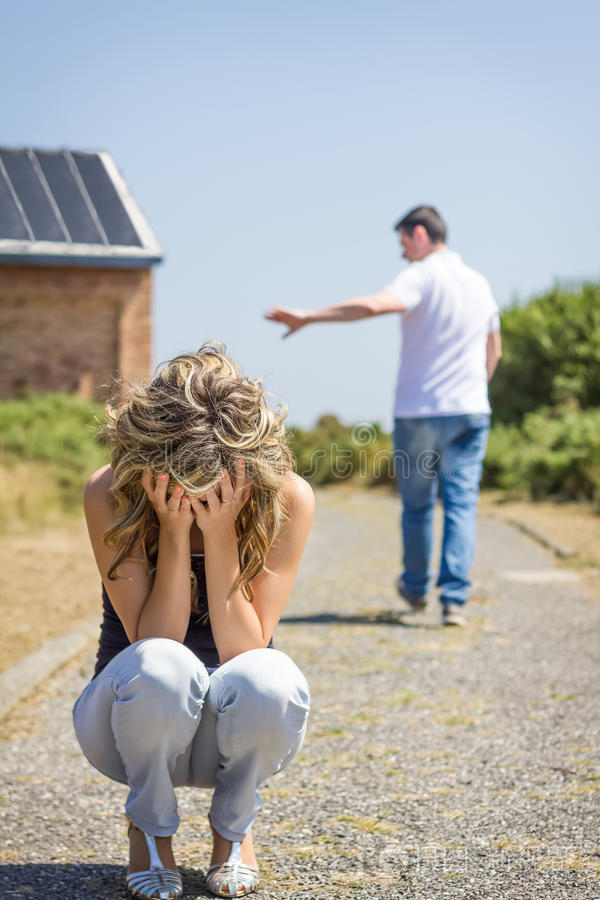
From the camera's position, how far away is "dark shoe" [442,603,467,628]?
5441 mm

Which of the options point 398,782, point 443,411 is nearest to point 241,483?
point 398,782

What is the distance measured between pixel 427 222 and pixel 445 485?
150 cm

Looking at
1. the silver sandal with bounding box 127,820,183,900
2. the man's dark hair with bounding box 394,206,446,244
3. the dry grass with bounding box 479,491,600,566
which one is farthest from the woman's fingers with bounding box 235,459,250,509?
the dry grass with bounding box 479,491,600,566

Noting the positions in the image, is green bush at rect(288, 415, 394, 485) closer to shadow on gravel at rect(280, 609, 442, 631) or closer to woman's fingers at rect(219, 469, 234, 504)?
shadow on gravel at rect(280, 609, 442, 631)

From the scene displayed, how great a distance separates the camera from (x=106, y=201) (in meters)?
15.6

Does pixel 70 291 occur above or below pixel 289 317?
above

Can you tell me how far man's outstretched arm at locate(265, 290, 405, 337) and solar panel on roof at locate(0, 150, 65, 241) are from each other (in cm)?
1031

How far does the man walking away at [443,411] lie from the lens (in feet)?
17.7

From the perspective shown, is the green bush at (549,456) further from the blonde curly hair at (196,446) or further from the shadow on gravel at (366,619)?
the blonde curly hair at (196,446)

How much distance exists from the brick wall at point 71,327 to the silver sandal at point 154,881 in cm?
1308

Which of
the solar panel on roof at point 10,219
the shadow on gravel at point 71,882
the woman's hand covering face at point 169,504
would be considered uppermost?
the solar panel on roof at point 10,219

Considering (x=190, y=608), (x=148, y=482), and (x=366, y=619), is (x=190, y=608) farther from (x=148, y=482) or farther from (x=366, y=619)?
(x=366, y=619)

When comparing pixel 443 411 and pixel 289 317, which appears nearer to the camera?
pixel 289 317

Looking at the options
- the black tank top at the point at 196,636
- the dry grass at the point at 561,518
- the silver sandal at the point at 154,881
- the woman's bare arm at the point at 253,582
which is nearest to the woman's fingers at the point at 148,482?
the woman's bare arm at the point at 253,582
